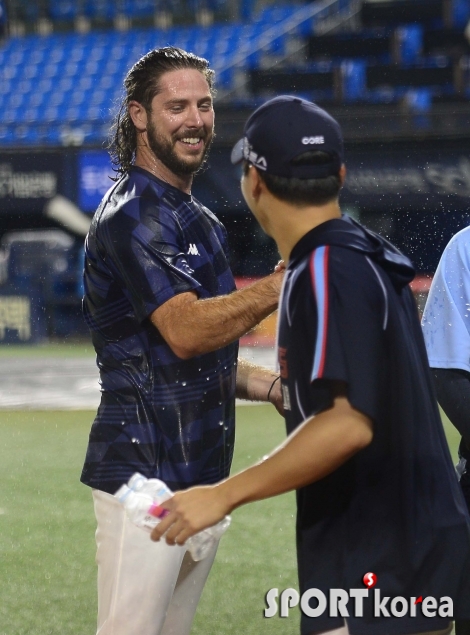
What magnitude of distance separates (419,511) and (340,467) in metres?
0.14

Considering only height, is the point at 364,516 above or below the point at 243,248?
above

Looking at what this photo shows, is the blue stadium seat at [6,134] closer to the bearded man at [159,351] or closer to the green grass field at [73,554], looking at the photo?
the green grass field at [73,554]

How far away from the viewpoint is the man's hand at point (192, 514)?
56.7 inches

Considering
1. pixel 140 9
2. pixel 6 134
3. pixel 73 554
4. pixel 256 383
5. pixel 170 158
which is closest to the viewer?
pixel 170 158

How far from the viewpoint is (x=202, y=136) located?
2.50m

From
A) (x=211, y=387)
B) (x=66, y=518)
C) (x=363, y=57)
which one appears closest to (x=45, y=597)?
(x=66, y=518)

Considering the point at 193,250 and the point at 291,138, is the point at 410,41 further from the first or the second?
the point at 291,138

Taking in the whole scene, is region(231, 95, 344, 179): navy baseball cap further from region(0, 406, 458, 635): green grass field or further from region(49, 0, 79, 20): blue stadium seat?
region(49, 0, 79, 20): blue stadium seat

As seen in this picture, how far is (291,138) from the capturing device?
1.49 metres

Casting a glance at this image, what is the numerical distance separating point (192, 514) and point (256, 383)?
1.10 metres

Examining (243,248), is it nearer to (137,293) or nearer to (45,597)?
(45,597)

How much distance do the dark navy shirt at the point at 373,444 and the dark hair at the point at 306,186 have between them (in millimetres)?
50

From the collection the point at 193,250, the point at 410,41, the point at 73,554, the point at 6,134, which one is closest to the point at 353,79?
the point at 410,41

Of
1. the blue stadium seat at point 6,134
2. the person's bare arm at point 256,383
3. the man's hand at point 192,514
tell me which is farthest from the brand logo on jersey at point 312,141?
the blue stadium seat at point 6,134
